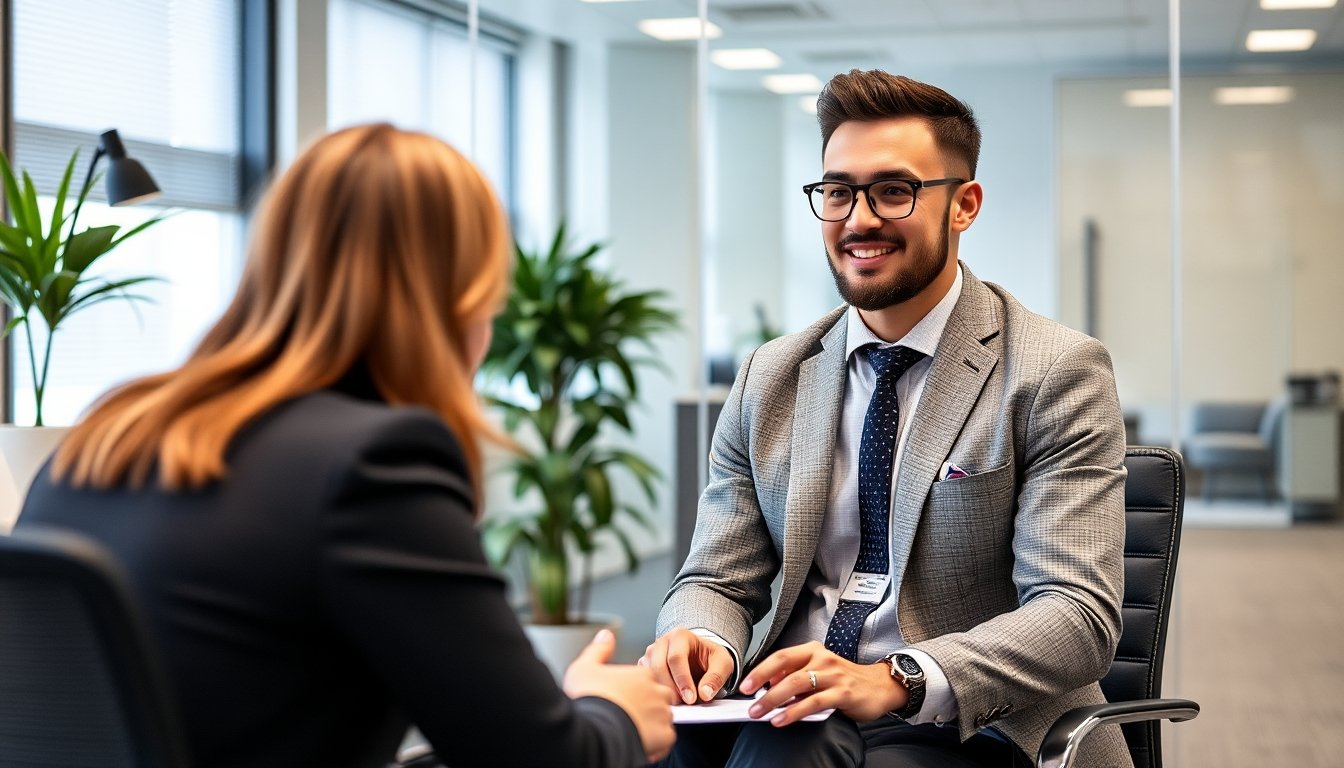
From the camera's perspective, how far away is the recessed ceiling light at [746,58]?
4.02 meters

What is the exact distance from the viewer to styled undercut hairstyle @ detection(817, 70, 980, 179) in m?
2.06

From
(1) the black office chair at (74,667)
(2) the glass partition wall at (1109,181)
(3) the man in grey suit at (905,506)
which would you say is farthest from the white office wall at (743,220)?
(1) the black office chair at (74,667)

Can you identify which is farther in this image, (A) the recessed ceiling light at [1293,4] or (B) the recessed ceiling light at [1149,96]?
(B) the recessed ceiling light at [1149,96]

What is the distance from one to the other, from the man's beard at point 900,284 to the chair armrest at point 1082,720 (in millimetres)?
660

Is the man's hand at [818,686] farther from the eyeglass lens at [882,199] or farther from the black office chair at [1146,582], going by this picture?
the eyeglass lens at [882,199]

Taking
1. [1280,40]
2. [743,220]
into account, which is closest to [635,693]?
[743,220]

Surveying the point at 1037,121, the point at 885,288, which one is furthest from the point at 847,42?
the point at 885,288

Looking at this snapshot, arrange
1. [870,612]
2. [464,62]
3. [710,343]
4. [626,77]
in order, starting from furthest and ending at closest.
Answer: [464,62] < [626,77] < [710,343] < [870,612]

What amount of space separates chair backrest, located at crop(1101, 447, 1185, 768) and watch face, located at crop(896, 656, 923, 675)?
1.49 ft

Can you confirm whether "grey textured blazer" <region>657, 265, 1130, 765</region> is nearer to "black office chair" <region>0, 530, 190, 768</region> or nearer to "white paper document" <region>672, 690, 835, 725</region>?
"white paper document" <region>672, 690, 835, 725</region>

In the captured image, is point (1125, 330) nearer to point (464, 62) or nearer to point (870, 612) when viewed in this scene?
point (870, 612)

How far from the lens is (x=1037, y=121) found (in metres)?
3.85

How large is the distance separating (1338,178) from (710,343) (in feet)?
6.01

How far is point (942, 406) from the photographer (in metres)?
1.98
